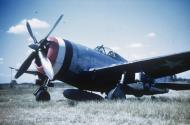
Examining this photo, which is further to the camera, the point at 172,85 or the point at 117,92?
the point at 172,85

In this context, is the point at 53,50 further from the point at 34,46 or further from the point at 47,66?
the point at 34,46

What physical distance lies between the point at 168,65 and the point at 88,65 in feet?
12.0

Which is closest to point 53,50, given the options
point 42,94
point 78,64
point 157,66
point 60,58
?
point 60,58

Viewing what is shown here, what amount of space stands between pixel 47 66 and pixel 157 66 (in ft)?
15.8

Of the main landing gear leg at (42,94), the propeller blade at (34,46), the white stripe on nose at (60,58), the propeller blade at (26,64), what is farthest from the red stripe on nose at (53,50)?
the main landing gear leg at (42,94)

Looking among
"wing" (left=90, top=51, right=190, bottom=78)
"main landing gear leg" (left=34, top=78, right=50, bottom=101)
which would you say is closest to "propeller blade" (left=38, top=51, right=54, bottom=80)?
"main landing gear leg" (left=34, top=78, right=50, bottom=101)

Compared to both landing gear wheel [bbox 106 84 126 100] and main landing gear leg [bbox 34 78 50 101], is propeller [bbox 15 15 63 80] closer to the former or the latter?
main landing gear leg [bbox 34 78 50 101]

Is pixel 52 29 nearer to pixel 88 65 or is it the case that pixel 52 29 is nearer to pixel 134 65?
pixel 88 65

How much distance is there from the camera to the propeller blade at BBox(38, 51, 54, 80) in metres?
9.20

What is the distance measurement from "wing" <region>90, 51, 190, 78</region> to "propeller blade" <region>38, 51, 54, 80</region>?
201 cm

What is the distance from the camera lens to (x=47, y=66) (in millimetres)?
9273

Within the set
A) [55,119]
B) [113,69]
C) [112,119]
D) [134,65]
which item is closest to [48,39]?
[113,69]

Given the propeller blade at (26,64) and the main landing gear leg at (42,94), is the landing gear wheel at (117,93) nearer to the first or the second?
the main landing gear leg at (42,94)

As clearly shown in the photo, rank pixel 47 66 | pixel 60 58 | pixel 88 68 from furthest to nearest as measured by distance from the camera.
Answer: pixel 88 68 < pixel 60 58 < pixel 47 66
